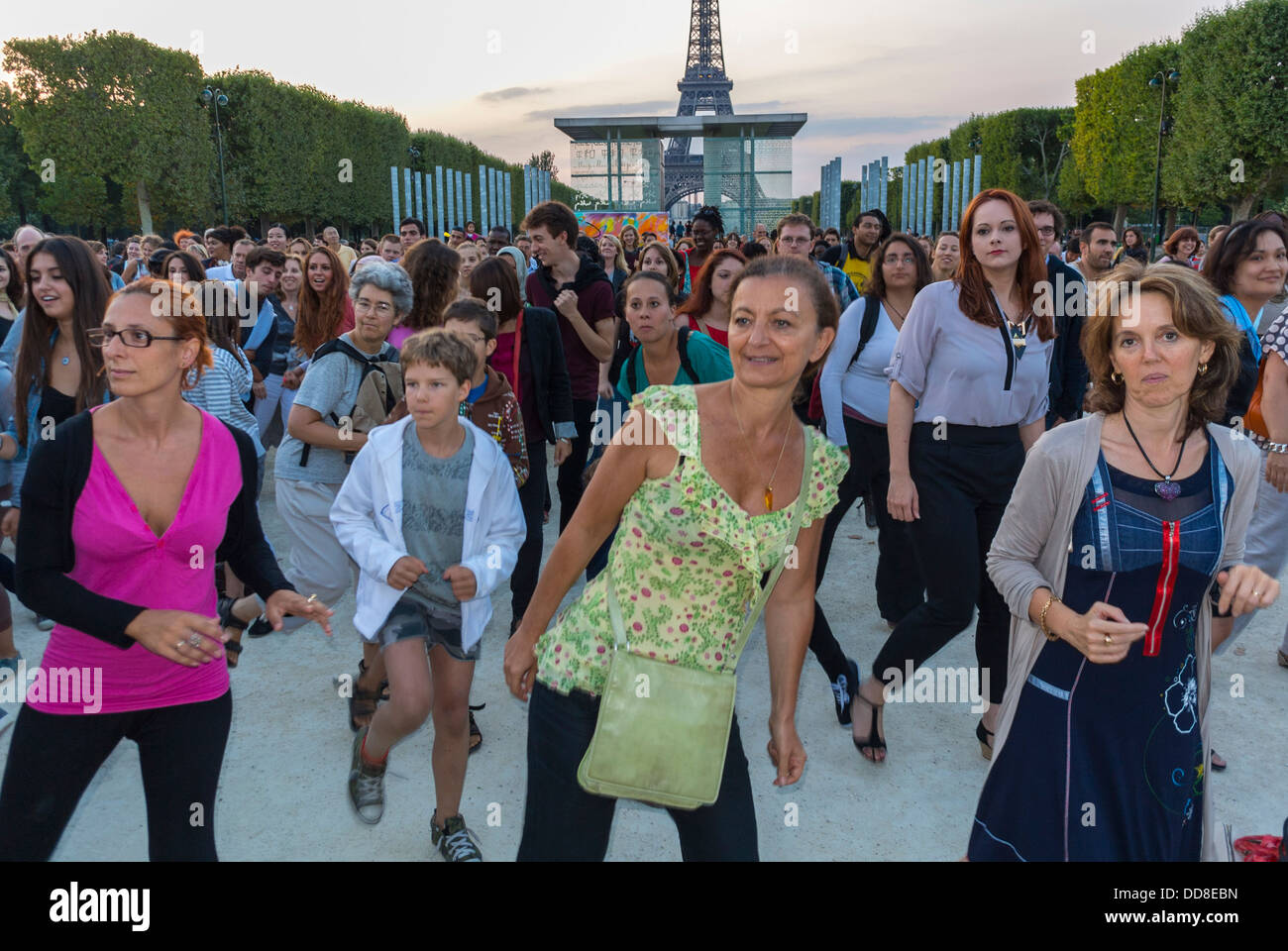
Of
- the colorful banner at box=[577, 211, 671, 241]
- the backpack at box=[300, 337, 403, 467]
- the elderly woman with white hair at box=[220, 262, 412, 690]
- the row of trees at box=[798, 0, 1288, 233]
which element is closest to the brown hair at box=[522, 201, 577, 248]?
the elderly woman with white hair at box=[220, 262, 412, 690]

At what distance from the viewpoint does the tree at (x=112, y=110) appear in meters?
39.0

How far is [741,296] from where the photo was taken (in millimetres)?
2277

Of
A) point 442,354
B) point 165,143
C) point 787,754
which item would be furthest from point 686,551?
point 165,143

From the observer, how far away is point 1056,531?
2.51m

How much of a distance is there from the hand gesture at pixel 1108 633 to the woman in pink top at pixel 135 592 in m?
1.92

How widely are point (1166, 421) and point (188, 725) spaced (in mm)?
2556

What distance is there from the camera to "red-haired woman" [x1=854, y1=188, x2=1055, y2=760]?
382 cm

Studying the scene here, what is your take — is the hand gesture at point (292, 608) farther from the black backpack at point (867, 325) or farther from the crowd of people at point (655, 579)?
the black backpack at point (867, 325)

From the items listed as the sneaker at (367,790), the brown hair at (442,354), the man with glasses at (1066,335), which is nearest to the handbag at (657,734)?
the brown hair at (442,354)

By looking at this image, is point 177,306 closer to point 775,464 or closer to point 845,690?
point 775,464

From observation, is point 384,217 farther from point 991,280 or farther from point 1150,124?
point 991,280

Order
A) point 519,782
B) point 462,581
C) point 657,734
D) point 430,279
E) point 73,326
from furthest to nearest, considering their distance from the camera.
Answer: point 430,279 < point 73,326 < point 519,782 < point 462,581 < point 657,734

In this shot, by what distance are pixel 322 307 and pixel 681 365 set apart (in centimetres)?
220

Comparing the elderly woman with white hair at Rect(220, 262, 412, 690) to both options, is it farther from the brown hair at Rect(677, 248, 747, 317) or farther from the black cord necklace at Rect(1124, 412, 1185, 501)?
the black cord necklace at Rect(1124, 412, 1185, 501)
